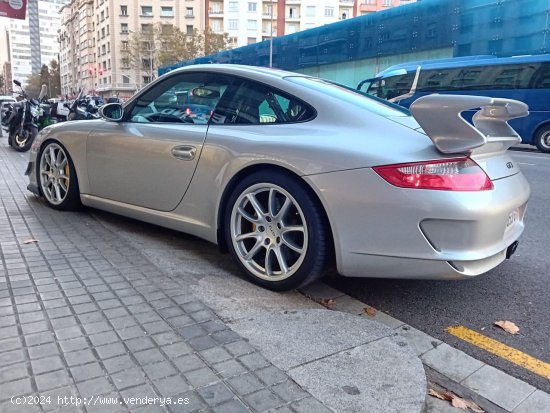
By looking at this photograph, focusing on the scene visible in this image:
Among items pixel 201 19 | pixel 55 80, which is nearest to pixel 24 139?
pixel 201 19

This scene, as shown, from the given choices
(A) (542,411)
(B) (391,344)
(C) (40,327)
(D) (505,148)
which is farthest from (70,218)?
(A) (542,411)

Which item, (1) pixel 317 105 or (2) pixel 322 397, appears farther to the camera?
(1) pixel 317 105

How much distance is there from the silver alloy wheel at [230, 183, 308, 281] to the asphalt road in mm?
545

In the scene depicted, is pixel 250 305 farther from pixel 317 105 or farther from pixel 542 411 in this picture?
pixel 542 411

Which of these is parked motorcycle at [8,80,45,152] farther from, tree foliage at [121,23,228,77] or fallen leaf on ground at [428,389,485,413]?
tree foliage at [121,23,228,77]

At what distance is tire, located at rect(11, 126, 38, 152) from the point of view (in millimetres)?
10719

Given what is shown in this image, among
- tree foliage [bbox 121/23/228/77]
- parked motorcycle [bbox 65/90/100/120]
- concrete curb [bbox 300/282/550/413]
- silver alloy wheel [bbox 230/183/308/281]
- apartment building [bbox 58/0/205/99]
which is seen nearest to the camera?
concrete curb [bbox 300/282/550/413]

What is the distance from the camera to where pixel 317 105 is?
10.1ft

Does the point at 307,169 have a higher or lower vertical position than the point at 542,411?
higher

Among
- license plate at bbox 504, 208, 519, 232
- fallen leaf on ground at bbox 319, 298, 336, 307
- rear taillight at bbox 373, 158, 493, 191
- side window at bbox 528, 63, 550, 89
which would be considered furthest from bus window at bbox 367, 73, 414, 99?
rear taillight at bbox 373, 158, 493, 191

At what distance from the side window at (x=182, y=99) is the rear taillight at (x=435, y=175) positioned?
5.04 ft

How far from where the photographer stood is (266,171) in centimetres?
306

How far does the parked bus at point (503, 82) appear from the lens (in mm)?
14672

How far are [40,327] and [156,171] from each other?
1.60 meters
